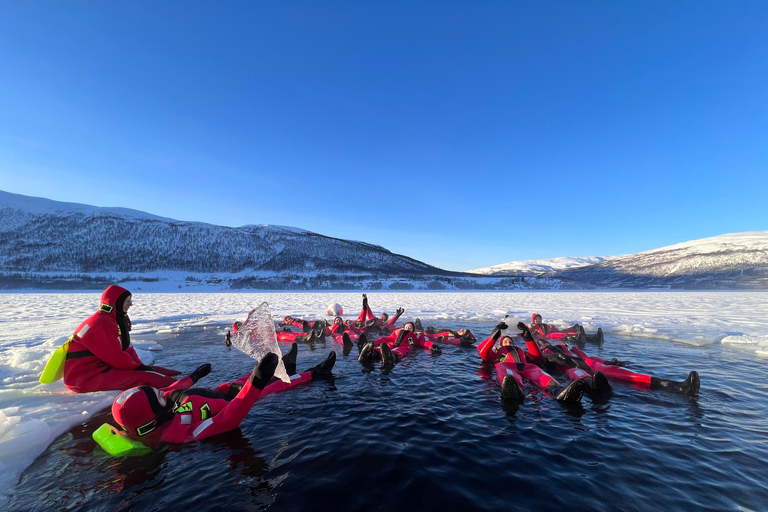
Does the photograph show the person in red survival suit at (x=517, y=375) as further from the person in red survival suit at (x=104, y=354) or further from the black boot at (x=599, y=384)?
the person in red survival suit at (x=104, y=354)

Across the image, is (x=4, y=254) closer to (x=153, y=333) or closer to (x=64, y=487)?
(x=153, y=333)

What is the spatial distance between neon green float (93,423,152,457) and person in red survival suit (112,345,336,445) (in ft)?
0.35

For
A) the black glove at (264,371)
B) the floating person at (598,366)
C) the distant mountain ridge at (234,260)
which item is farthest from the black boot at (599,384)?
the distant mountain ridge at (234,260)

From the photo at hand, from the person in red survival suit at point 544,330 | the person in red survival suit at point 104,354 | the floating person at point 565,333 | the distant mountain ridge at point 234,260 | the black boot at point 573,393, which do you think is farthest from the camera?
the distant mountain ridge at point 234,260

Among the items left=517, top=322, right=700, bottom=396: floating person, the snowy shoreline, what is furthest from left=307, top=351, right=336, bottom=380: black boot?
left=517, top=322, right=700, bottom=396: floating person

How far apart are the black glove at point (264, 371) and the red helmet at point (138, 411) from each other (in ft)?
4.33

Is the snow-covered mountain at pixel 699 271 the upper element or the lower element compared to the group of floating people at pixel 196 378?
upper

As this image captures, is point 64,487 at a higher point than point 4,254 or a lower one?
lower

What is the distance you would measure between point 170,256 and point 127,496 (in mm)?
106700

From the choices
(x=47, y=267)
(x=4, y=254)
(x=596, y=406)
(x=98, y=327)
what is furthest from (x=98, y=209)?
(x=596, y=406)

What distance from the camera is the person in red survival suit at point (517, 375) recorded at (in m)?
5.93

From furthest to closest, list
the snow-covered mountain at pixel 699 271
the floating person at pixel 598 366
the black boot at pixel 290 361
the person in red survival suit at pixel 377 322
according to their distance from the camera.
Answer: the snow-covered mountain at pixel 699 271, the person in red survival suit at pixel 377 322, the black boot at pixel 290 361, the floating person at pixel 598 366

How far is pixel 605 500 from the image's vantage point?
132 inches

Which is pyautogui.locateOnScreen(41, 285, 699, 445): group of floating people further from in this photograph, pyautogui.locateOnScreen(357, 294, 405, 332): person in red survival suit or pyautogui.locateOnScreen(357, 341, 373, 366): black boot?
pyautogui.locateOnScreen(357, 294, 405, 332): person in red survival suit
